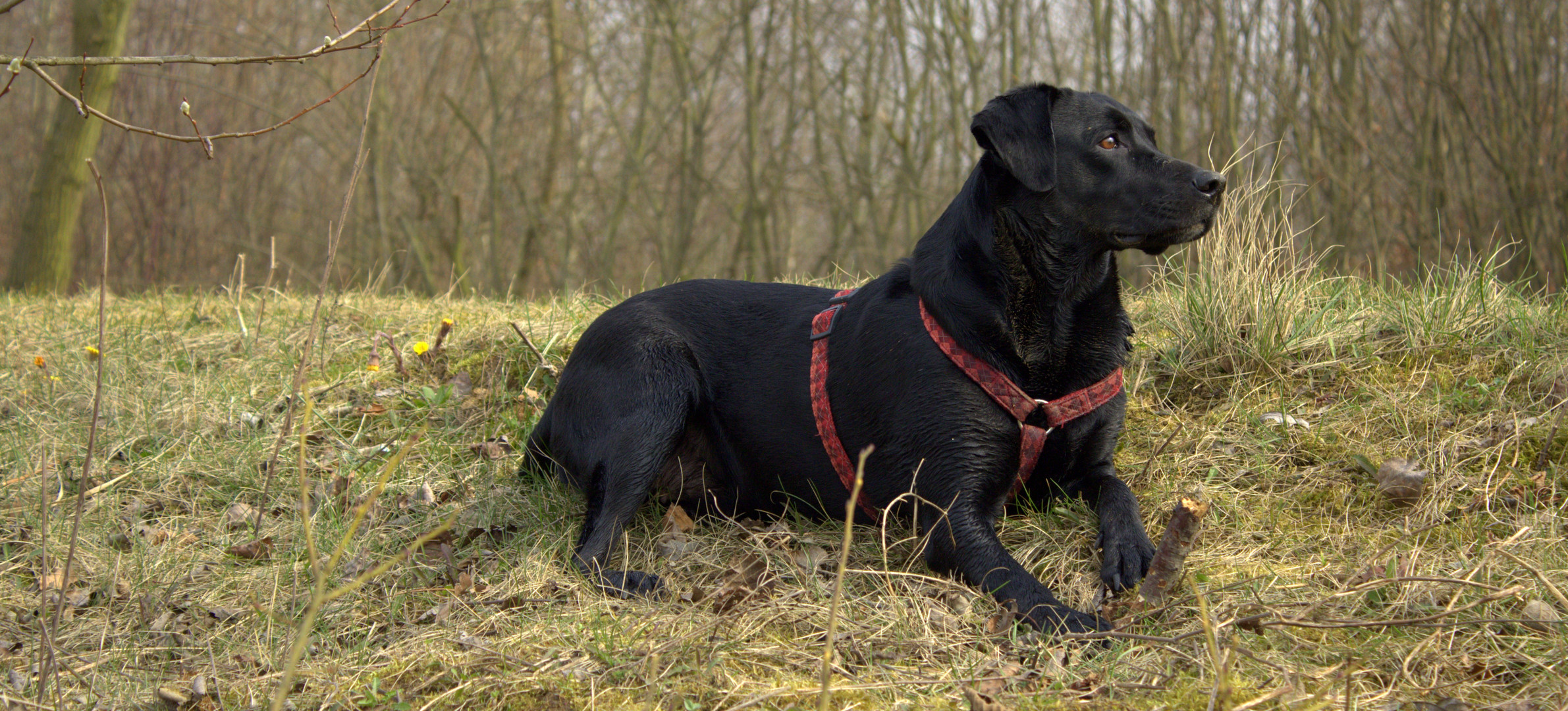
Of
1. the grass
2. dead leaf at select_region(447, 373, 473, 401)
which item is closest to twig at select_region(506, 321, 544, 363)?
the grass

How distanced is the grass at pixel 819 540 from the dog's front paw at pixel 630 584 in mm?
60

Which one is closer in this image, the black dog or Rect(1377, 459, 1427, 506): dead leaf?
the black dog

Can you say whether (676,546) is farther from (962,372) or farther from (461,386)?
(461,386)

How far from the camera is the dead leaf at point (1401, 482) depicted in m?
2.87

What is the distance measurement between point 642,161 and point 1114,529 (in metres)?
14.1

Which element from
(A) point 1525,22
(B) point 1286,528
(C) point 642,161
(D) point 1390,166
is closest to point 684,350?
(B) point 1286,528

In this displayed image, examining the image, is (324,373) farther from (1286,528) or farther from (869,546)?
(1286,528)

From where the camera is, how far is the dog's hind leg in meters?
3.04

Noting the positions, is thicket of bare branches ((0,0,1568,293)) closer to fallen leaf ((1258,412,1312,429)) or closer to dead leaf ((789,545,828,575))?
fallen leaf ((1258,412,1312,429))

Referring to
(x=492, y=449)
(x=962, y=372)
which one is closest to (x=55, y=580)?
(x=492, y=449)

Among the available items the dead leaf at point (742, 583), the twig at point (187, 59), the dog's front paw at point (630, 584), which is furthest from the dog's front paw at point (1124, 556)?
the twig at point (187, 59)

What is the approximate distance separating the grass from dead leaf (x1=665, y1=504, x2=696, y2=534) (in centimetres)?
6

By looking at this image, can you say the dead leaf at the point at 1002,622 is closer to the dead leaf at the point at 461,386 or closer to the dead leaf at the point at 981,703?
the dead leaf at the point at 981,703

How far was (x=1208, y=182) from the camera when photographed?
8.71 ft
